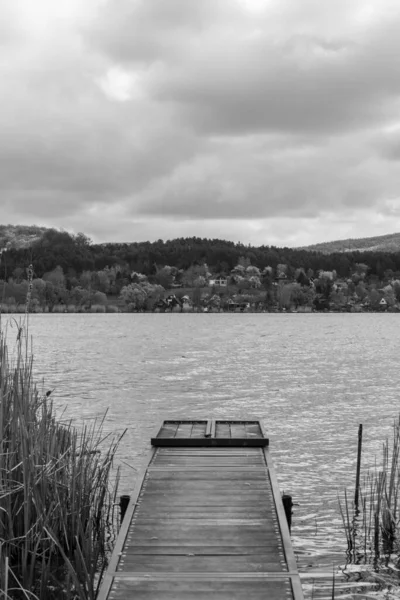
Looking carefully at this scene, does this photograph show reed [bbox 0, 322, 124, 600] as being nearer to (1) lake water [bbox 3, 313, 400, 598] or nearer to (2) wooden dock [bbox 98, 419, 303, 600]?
(2) wooden dock [bbox 98, 419, 303, 600]

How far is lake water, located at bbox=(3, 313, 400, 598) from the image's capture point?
47.2 feet

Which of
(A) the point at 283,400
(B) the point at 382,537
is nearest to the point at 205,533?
(B) the point at 382,537

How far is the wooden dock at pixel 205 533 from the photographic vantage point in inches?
282

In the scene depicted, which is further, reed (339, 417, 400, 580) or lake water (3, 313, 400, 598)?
lake water (3, 313, 400, 598)

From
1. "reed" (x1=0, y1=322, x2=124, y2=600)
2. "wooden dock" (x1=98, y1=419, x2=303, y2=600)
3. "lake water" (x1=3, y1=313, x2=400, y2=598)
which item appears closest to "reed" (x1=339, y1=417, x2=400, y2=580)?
"lake water" (x1=3, y1=313, x2=400, y2=598)

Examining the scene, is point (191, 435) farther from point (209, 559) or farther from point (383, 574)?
point (209, 559)

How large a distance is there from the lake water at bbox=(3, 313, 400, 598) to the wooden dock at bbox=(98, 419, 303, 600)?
5.11 feet

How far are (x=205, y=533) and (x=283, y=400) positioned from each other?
24498mm

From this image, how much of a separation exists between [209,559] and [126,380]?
3484 centimetres

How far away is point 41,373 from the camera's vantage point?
44.9 m

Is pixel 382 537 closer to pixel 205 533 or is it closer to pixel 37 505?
pixel 205 533

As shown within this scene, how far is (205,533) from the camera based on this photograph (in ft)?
28.2

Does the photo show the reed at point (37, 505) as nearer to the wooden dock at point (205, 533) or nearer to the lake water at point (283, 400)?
the wooden dock at point (205, 533)

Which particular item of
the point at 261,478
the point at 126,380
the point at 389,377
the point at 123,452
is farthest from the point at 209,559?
the point at 389,377
